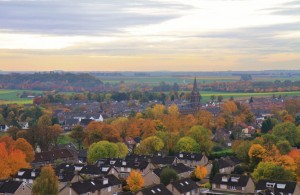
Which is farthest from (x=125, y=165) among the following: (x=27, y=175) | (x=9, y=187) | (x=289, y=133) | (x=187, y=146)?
(x=289, y=133)

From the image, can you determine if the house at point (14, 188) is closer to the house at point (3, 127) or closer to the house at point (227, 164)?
the house at point (227, 164)

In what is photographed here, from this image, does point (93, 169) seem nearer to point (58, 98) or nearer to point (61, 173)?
point (61, 173)

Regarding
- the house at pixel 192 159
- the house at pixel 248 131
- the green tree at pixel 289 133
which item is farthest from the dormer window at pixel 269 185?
the house at pixel 248 131

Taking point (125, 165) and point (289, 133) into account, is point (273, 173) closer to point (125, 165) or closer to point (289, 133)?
point (125, 165)

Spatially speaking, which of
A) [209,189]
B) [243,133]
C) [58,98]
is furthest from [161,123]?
[58,98]

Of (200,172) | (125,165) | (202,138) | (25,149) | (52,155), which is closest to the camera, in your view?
(200,172)

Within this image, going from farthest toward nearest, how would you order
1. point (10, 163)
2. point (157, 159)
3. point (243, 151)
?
point (243, 151) → point (157, 159) → point (10, 163)
